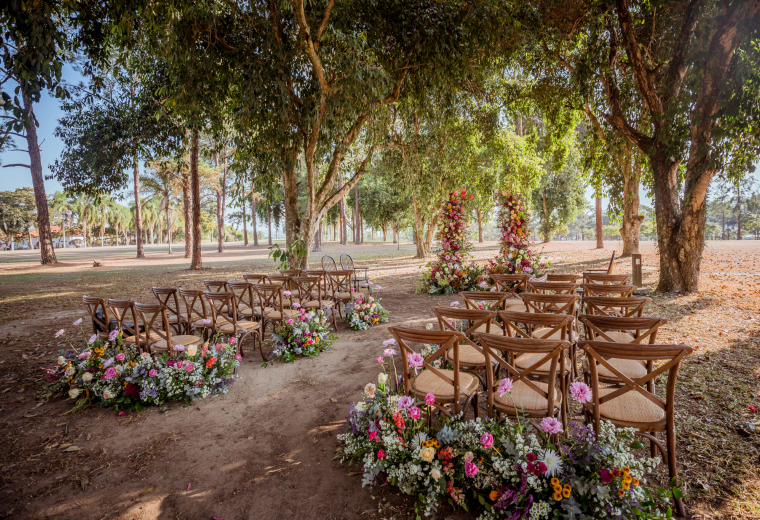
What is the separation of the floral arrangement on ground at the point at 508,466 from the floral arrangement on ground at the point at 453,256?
7.68 metres

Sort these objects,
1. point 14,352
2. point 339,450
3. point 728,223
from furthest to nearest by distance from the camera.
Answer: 1. point 728,223
2. point 14,352
3. point 339,450

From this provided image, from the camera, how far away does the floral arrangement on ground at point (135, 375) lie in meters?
4.05

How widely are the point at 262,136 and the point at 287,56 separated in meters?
1.69

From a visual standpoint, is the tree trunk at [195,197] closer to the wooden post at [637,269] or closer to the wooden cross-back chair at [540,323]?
the wooden cross-back chair at [540,323]

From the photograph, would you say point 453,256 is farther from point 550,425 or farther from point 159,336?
point 550,425

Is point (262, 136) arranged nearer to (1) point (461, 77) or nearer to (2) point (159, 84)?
(2) point (159, 84)

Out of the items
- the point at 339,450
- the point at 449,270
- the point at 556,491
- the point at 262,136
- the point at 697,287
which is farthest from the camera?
the point at 449,270

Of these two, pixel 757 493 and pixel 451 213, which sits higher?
pixel 451 213

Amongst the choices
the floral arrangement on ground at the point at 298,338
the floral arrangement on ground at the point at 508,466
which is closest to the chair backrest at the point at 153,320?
the floral arrangement on ground at the point at 298,338

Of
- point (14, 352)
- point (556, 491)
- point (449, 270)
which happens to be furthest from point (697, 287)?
point (14, 352)

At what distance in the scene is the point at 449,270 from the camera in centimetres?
1041

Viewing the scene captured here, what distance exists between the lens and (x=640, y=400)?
262 centimetres

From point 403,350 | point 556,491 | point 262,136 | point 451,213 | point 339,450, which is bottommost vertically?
point 339,450

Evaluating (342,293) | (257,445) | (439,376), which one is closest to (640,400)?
(439,376)
